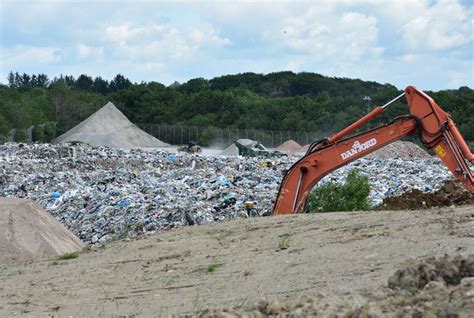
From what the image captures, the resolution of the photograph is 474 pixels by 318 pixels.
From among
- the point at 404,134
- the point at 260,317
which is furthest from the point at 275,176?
the point at 260,317

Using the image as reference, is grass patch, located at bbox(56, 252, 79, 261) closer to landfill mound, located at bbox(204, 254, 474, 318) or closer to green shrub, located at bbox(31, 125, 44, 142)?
landfill mound, located at bbox(204, 254, 474, 318)

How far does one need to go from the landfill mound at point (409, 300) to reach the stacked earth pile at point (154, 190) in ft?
33.1

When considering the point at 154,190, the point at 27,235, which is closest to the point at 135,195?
the point at 154,190

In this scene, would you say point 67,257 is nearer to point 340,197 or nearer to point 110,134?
point 340,197

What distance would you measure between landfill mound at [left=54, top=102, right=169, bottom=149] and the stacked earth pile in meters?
23.9

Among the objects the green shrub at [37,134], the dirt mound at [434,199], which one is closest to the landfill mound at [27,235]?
the dirt mound at [434,199]

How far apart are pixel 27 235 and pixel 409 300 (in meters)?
7.74

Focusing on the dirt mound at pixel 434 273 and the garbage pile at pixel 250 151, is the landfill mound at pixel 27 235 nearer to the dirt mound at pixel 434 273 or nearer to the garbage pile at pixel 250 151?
the dirt mound at pixel 434 273

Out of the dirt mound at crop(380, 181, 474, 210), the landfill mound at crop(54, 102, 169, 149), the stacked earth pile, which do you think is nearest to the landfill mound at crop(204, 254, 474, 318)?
the dirt mound at crop(380, 181, 474, 210)

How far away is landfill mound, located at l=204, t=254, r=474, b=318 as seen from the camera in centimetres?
483

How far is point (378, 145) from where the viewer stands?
41.5ft

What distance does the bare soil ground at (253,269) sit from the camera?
252 inches

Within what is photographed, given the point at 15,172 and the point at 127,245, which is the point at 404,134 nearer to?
the point at 127,245

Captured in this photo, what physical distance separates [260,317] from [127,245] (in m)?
5.94
